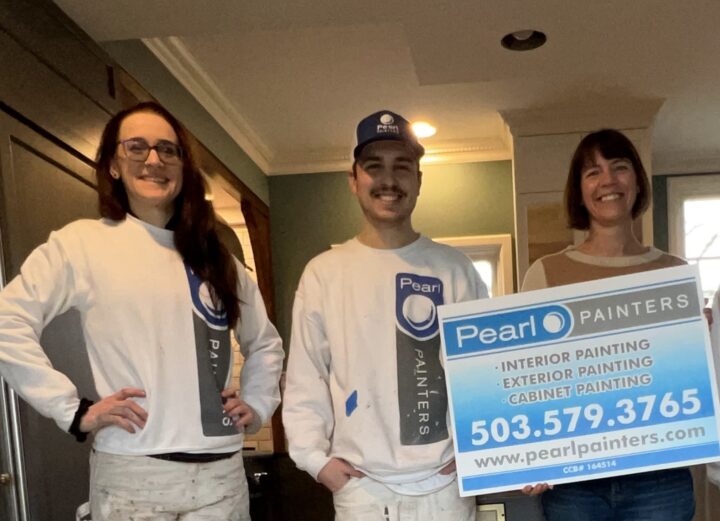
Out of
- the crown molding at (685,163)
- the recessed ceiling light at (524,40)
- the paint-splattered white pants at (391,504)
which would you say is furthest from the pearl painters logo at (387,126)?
the crown molding at (685,163)

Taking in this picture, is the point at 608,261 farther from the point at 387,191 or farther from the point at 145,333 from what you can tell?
the point at 145,333

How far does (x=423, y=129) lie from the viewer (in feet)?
13.0

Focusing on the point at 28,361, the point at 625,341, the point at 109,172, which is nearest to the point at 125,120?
the point at 109,172

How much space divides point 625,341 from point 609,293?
0.10 m

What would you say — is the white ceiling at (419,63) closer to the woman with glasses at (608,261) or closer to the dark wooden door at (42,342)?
the dark wooden door at (42,342)

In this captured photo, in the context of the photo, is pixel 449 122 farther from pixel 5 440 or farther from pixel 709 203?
pixel 5 440

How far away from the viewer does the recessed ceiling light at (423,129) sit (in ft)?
12.7

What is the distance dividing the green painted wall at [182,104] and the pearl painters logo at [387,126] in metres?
1.13

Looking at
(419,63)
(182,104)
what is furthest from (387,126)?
(182,104)

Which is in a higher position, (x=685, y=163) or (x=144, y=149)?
(x=685, y=163)

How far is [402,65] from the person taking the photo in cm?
303

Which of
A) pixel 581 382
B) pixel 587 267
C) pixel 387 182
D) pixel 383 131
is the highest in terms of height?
pixel 383 131

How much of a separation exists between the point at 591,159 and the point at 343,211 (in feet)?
9.47

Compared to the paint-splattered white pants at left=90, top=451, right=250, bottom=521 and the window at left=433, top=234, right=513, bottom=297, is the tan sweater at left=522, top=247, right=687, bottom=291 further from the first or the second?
the window at left=433, top=234, right=513, bottom=297
